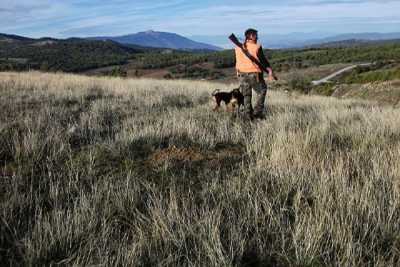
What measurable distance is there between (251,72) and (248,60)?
0.26m

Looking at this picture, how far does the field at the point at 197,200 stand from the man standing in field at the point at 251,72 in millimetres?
2796

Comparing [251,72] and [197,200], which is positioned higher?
[251,72]

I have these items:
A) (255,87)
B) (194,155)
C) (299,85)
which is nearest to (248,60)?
(255,87)

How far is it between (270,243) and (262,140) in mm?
3305

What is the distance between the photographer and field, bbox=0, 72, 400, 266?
3.04 m

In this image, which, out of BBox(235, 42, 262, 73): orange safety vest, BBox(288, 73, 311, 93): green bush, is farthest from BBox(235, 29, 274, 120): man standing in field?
BBox(288, 73, 311, 93): green bush

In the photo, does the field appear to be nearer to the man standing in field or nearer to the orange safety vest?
the man standing in field

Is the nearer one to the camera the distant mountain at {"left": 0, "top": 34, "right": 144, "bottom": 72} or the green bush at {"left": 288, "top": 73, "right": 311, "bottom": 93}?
the green bush at {"left": 288, "top": 73, "right": 311, "bottom": 93}

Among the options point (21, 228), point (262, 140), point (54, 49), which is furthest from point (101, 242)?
point (54, 49)

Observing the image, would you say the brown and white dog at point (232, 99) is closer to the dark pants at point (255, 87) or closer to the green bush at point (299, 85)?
the dark pants at point (255, 87)

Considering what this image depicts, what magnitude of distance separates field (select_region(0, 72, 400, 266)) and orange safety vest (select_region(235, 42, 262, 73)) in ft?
9.82

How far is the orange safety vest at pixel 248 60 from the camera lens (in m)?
9.76

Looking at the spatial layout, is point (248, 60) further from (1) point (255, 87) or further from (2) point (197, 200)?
(2) point (197, 200)

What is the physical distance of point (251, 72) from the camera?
9.94 m
